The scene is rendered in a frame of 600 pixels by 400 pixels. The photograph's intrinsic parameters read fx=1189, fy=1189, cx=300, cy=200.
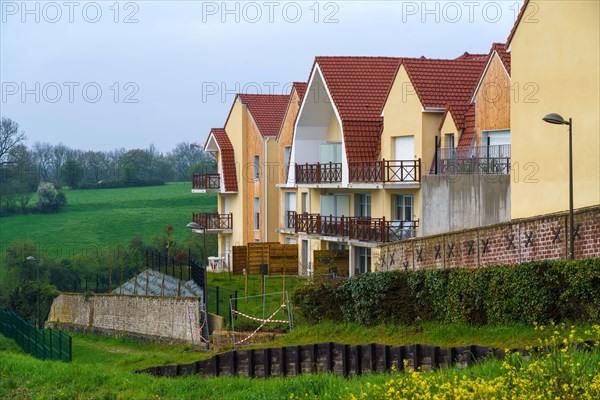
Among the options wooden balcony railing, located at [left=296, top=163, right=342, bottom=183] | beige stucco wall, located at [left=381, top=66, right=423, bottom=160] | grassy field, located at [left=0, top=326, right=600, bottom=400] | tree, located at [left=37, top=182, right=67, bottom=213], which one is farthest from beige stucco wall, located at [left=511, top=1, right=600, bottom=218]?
tree, located at [left=37, top=182, right=67, bottom=213]

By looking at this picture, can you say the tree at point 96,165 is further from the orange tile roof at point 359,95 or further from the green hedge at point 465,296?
the green hedge at point 465,296

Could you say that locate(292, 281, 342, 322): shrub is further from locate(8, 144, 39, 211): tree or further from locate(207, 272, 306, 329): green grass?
locate(8, 144, 39, 211): tree

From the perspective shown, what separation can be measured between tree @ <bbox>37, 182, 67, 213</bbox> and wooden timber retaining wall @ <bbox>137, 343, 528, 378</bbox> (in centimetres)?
9015

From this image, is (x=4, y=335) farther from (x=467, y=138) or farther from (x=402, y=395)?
(x=402, y=395)

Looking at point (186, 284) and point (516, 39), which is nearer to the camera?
point (516, 39)

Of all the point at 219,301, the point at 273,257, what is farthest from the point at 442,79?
the point at 273,257

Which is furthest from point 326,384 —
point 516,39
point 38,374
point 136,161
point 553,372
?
point 136,161

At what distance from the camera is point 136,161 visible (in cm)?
13875

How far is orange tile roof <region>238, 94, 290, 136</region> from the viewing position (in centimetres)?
6156

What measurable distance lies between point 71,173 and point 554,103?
9848cm

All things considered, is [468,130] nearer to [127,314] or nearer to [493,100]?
[493,100]

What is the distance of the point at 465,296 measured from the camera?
95.1ft

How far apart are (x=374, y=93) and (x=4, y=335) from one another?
1883cm

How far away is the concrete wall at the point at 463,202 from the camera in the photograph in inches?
1515
